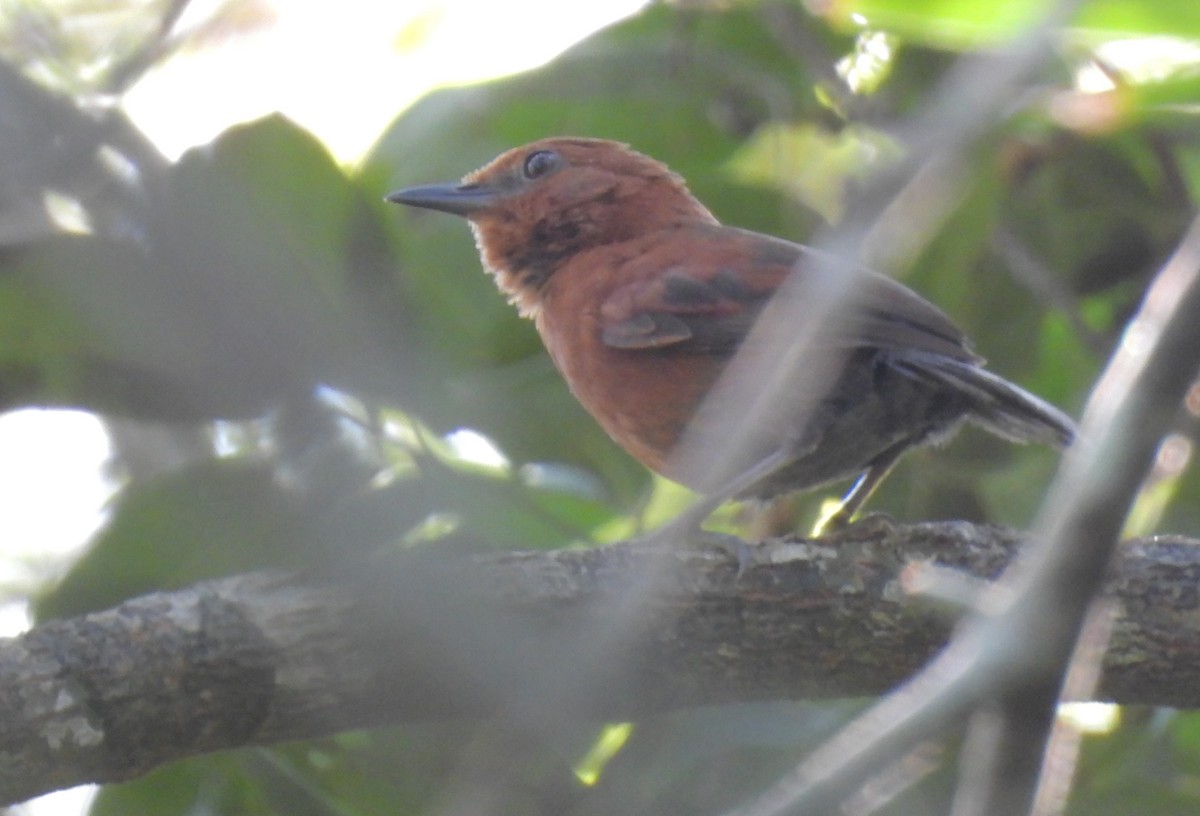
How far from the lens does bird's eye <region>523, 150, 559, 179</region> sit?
4953 millimetres

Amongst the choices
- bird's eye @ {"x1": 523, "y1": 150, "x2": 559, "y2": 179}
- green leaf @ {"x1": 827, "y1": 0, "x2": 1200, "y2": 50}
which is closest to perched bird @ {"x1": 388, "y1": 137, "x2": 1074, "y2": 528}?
bird's eye @ {"x1": 523, "y1": 150, "x2": 559, "y2": 179}

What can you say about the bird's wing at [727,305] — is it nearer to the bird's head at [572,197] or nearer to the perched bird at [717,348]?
the perched bird at [717,348]

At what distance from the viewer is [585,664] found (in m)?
2.17

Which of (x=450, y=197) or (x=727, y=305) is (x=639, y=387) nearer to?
(x=727, y=305)

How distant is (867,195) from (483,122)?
11.0 ft

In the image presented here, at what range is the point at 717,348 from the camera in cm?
418

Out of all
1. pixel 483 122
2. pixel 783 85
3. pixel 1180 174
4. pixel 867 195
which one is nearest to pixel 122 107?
pixel 867 195

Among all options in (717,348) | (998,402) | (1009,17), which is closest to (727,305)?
(717,348)

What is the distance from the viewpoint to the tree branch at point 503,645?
9.07ft

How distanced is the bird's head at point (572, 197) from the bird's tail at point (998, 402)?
1216 mm

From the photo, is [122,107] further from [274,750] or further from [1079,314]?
[1079,314]

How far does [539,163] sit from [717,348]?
1132 mm

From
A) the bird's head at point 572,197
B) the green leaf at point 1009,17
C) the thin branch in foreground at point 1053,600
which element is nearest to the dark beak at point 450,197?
the bird's head at point 572,197

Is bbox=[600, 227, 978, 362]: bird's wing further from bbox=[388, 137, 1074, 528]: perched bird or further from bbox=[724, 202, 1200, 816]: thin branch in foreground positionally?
bbox=[724, 202, 1200, 816]: thin branch in foreground
